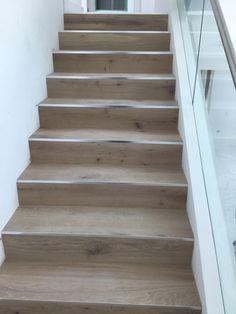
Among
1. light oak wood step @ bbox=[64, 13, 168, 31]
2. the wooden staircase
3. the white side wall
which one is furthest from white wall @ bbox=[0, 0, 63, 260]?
the white side wall

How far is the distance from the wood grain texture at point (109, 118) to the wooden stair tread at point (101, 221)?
24.4 inches

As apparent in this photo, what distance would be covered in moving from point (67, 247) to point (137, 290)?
0.41 meters

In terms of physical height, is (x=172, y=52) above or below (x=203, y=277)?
above

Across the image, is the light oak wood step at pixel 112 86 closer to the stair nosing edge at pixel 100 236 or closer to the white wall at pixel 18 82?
the white wall at pixel 18 82

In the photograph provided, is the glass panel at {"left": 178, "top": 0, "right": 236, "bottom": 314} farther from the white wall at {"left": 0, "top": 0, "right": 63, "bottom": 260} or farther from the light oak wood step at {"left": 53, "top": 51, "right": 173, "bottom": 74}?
the white wall at {"left": 0, "top": 0, "right": 63, "bottom": 260}

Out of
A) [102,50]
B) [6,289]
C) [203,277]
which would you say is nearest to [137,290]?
[203,277]

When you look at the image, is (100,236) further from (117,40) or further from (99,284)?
(117,40)

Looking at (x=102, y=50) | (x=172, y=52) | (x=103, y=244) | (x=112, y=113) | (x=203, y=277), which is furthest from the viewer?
(x=102, y=50)

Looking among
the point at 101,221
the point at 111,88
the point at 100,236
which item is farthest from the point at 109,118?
the point at 100,236

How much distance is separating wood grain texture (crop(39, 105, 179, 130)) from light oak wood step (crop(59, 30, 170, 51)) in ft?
2.60

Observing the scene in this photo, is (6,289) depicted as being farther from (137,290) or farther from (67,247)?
(137,290)

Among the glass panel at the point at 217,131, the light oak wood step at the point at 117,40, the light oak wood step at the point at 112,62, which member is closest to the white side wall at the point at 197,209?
the glass panel at the point at 217,131

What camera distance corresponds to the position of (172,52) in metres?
2.39

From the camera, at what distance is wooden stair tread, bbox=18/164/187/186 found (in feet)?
5.49
